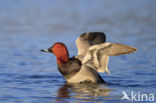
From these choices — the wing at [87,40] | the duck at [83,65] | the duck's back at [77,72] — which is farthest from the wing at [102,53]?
the wing at [87,40]

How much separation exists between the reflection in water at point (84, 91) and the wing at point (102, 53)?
0.45m

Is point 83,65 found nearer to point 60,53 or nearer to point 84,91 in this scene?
point 60,53

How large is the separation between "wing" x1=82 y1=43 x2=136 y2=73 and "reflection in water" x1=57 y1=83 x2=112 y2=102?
1.48 feet

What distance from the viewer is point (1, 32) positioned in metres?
16.4

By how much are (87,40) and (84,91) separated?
213cm

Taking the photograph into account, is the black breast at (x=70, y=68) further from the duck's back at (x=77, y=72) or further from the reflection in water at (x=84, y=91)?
the reflection in water at (x=84, y=91)

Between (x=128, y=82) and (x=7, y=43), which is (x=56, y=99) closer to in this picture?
(x=128, y=82)

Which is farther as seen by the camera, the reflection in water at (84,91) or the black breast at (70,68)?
the black breast at (70,68)

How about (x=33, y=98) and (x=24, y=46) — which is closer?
(x=33, y=98)

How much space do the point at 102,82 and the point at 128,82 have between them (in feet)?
1.91

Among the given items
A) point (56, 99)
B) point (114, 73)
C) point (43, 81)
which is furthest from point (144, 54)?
point (56, 99)

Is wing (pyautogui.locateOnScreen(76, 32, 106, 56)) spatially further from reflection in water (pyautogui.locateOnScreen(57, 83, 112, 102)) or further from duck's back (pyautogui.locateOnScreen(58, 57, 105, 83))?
reflection in water (pyautogui.locateOnScreen(57, 83, 112, 102))

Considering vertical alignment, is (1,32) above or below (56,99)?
above

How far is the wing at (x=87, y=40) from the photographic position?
1029cm
